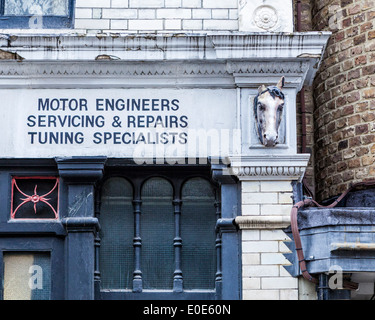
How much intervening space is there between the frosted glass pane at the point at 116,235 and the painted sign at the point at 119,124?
0.49m

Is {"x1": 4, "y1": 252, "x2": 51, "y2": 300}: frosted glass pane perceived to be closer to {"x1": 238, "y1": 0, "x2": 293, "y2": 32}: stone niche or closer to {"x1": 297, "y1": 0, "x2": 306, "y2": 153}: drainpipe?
{"x1": 238, "y1": 0, "x2": 293, "y2": 32}: stone niche

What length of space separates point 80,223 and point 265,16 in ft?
10.6

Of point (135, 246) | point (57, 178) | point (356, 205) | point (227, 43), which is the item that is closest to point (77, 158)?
point (57, 178)

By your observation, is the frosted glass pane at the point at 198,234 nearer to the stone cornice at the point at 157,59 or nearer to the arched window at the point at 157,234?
the arched window at the point at 157,234

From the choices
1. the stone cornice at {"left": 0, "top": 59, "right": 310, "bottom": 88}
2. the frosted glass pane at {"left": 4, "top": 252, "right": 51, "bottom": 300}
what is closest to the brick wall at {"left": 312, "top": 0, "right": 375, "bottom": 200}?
the stone cornice at {"left": 0, "top": 59, "right": 310, "bottom": 88}

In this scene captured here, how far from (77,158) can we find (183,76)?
1.55m

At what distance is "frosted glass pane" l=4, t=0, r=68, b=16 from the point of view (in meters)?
14.1

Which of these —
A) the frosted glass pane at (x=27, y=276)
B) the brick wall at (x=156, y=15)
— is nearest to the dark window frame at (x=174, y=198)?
the frosted glass pane at (x=27, y=276)

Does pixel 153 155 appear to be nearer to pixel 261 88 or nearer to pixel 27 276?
pixel 261 88

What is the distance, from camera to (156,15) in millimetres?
13898

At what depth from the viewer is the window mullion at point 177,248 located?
13.4 meters

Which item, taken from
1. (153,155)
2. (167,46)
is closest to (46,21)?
(167,46)

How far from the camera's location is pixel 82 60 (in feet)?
44.3

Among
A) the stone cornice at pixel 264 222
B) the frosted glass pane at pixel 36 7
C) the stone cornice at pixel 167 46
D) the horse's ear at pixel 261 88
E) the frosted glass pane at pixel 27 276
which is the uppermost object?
the frosted glass pane at pixel 36 7
